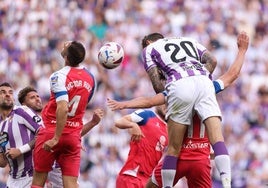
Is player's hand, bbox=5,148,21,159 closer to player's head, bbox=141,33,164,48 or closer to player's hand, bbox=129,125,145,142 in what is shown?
player's hand, bbox=129,125,145,142

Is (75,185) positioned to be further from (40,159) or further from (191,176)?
(191,176)

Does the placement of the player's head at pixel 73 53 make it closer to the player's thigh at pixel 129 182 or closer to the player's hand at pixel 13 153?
the player's hand at pixel 13 153

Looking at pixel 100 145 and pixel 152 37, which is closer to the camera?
pixel 152 37

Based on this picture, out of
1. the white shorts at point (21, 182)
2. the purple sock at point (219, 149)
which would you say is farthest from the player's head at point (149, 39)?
the white shorts at point (21, 182)

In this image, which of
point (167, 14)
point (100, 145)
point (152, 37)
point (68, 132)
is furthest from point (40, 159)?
point (167, 14)

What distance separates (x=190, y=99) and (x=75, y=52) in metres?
1.90

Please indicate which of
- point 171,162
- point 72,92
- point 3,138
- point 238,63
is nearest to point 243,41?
point 238,63

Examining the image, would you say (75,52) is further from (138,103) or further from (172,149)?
(172,149)

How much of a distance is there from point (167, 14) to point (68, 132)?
13969mm

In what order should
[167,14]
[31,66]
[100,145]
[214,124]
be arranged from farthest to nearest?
1. [167,14]
2. [31,66]
3. [100,145]
4. [214,124]

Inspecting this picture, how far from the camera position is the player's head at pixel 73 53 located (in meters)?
13.7

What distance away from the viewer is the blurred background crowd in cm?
2197

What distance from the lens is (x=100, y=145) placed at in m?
21.8

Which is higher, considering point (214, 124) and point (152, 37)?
point (152, 37)
